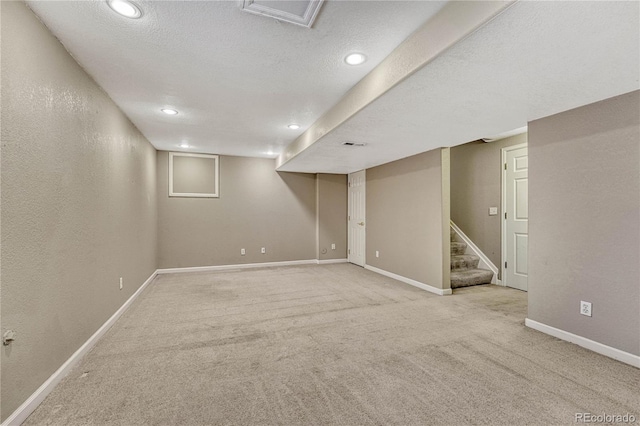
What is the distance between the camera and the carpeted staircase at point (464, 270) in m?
4.64

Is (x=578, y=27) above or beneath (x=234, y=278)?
above

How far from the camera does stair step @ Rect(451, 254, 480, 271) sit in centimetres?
507

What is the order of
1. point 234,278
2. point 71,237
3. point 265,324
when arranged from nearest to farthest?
point 71,237 < point 265,324 < point 234,278

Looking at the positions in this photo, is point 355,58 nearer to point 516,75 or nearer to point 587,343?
point 516,75

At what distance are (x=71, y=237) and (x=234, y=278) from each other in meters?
3.27

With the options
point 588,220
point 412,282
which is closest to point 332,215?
point 412,282

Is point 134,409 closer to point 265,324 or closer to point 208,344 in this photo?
point 208,344

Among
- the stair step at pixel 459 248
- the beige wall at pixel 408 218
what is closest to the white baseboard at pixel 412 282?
the beige wall at pixel 408 218

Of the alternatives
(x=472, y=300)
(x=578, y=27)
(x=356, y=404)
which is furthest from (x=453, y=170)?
(x=356, y=404)

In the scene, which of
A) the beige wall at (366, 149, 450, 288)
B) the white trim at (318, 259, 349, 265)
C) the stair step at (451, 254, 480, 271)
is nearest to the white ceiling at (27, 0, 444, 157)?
the beige wall at (366, 149, 450, 288)

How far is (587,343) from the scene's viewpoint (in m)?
2.52

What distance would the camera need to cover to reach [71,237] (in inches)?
87.7

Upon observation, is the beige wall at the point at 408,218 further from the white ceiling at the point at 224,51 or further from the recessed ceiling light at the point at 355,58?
the recessed ceiling light at the point at 355,58

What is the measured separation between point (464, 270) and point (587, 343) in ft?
8.30
